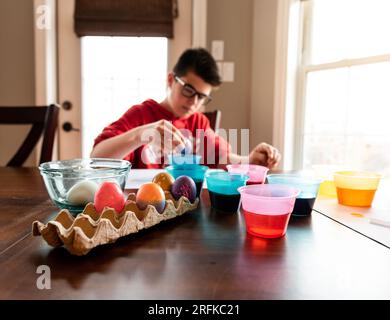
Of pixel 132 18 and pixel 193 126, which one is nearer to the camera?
pixel 193 126

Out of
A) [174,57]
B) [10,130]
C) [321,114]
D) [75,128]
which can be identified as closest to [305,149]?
[321,114]

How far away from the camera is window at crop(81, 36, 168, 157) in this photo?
2.37m

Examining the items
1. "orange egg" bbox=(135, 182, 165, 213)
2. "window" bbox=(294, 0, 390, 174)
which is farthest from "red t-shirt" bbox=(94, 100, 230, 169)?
"orange egg" bbox=(135, 182, 165, 213)

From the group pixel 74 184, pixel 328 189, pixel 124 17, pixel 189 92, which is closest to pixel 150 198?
pixel 74 184

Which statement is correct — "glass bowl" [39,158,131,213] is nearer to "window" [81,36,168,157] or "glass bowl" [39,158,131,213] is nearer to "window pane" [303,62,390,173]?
"window pane" [303,62,390,173]

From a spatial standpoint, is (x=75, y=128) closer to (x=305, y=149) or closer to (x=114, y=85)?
(x=114, y=85)

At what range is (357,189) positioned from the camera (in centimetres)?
74

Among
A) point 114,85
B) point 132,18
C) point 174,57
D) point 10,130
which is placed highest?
point 132,18

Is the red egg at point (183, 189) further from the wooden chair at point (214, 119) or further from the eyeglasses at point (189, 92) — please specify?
the wooden chair at point (214, 119)

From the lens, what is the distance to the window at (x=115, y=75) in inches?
93.1

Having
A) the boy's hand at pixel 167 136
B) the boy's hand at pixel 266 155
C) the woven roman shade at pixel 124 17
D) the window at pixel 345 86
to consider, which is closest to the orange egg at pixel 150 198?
the boy's hand at pixel 167 136

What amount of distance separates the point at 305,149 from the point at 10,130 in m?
1.97
